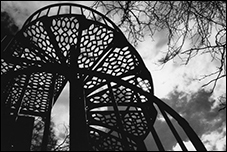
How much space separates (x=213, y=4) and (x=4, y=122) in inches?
168

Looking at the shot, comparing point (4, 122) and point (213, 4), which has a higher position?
point (4, 122)

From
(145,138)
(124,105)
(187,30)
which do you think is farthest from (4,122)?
(187,30)

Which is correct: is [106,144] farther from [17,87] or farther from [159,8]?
[159,8]

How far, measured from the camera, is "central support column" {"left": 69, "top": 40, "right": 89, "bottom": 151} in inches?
76.5

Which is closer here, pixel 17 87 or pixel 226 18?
pixel 226 18

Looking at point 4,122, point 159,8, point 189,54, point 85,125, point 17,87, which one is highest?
point 17,87

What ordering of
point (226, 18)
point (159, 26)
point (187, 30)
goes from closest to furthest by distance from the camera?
point (226, 18) → point (187, 30) → point (159, 26)

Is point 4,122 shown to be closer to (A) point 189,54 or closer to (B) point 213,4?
(A) point 189,54

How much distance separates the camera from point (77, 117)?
225 centimetres

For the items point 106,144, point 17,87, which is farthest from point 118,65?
point 17,87

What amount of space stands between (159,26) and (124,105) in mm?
2997

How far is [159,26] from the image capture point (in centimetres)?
267

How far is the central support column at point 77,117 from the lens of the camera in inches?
76.5

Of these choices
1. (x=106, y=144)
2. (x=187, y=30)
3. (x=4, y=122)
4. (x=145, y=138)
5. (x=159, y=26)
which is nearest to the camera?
(x=187, y=30)
